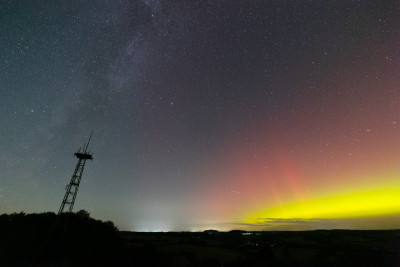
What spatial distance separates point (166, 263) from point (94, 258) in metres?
9.63

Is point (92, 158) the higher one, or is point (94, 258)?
point (92, 158)

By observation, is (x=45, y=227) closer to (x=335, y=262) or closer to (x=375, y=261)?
(x=335, y=262)

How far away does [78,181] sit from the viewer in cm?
2950

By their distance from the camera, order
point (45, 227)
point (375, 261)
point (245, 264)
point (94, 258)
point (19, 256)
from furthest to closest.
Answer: point (375, 261) < point (245, 264) < point (45, 227) < point (94, 258) < point (19, 256)

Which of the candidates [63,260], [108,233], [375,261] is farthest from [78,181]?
[375,261]

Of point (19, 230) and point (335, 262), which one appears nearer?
point (19, 230)

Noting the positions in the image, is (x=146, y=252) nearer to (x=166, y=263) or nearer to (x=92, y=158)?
(x=166, y=263)

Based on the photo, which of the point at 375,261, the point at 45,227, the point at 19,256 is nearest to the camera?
the point at 19,256

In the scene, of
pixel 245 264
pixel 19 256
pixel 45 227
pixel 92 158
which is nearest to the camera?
pixel 19 256

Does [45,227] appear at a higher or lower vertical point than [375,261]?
higher

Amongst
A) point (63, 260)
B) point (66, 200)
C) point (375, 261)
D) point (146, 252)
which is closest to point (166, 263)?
point (146, 252)

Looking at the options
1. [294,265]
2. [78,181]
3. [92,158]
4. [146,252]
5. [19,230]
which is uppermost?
[92,158]

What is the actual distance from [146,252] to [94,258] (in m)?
7.19

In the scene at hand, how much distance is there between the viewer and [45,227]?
105 feet
